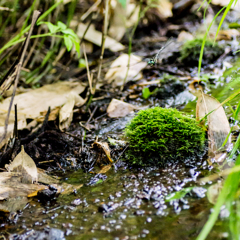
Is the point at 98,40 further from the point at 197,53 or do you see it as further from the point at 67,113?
the point at 67,113

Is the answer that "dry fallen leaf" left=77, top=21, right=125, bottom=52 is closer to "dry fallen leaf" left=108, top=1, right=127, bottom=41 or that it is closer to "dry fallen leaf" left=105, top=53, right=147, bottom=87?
"dry fallen leaf" left=108, top=1, right=127, bottom=41

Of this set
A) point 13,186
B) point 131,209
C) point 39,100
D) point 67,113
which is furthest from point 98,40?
point 131,209

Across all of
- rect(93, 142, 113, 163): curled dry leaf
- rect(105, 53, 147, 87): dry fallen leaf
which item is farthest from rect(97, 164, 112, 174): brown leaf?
rect(105, 53, 147, 87): dry fallen leaf

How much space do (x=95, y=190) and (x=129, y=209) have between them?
12.4 inches

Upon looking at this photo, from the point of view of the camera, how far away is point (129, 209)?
4.25 feet

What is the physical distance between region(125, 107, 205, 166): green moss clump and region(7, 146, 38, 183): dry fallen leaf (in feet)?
2.20

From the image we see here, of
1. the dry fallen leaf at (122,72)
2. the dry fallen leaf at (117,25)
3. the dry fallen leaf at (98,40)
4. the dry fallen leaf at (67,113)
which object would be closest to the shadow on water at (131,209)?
the dry fallen leaf at (67,113)

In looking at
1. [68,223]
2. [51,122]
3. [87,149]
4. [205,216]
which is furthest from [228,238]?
[51,122]

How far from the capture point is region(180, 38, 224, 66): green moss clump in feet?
10.5

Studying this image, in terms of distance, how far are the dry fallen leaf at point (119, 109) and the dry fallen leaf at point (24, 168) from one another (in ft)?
3.44

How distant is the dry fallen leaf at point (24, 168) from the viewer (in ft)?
5.18

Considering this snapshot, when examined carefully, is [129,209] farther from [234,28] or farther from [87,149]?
[234,28]

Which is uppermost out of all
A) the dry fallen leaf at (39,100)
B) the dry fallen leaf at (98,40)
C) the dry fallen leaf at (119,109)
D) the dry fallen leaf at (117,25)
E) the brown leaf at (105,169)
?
the dry fallen leaf at (117,25)

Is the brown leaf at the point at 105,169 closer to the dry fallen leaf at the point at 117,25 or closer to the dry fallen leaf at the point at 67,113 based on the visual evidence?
the dry fallen leaf at the point at 67,113
